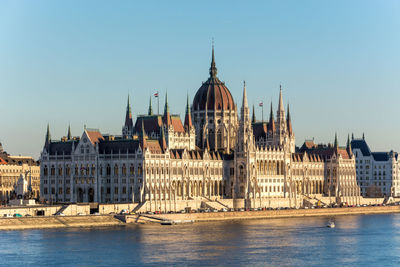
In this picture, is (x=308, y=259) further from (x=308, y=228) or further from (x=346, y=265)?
(x=308, y=228)

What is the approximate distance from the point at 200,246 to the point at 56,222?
37.9 metres

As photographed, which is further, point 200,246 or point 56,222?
point 56,222

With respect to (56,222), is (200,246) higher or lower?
lower

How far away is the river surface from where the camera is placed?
14000 cm

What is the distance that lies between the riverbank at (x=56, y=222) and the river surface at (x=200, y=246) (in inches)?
153

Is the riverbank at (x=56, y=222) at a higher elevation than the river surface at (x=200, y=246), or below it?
higher

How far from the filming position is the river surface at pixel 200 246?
140000 mm

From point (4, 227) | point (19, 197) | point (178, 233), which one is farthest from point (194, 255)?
point (19, 197)

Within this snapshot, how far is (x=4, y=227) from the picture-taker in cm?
17575

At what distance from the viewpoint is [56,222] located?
Result: 185m

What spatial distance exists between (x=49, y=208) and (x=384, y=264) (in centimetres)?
7241

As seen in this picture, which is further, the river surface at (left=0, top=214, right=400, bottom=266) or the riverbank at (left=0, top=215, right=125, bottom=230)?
the riverbank at (left=0, top=215, right=125, bottom=230)

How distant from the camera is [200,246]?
510 feet

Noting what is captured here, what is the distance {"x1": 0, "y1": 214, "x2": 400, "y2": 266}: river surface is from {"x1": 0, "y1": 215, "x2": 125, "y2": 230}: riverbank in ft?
12.7
